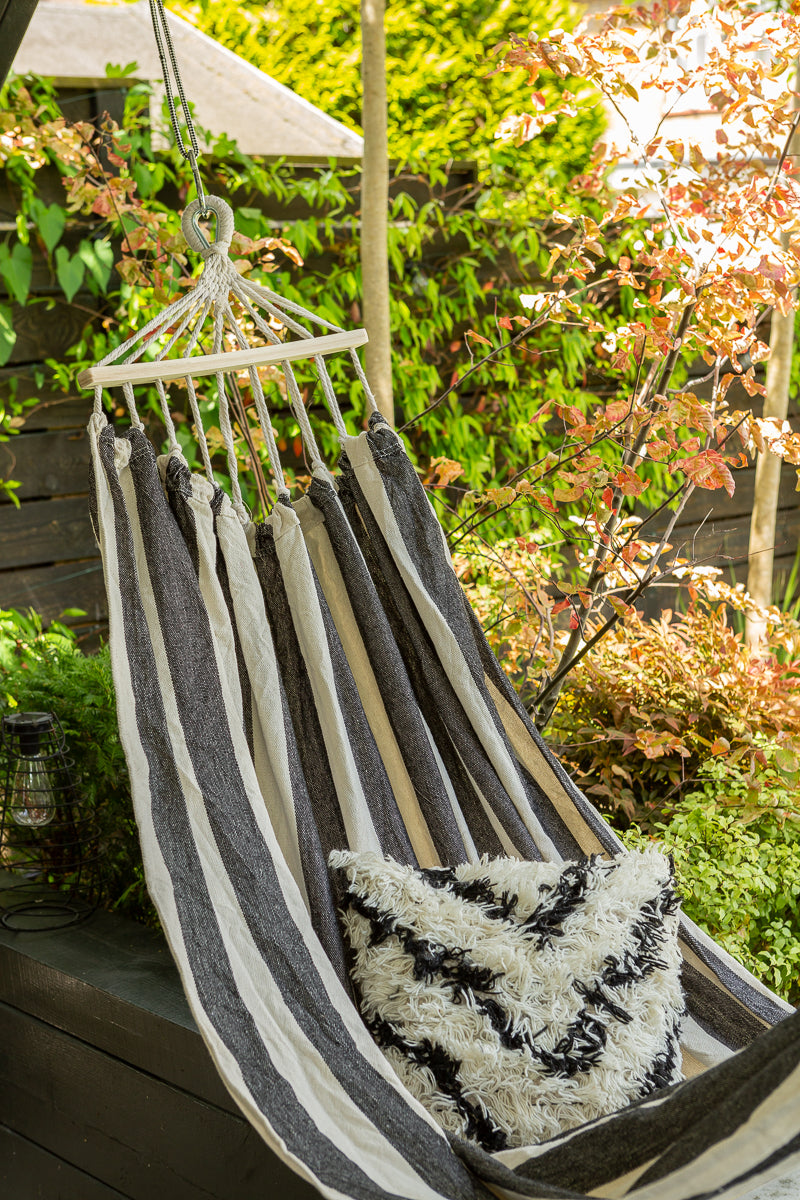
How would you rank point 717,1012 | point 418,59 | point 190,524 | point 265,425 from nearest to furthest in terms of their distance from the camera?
point 717,1012, point 190,524, point 265,425, point 418,59

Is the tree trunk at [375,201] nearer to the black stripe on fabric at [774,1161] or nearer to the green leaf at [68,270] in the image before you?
the green leaf at [68,270]

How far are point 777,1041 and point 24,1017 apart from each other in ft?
3.76

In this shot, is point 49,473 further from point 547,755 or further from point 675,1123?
point 675,1123

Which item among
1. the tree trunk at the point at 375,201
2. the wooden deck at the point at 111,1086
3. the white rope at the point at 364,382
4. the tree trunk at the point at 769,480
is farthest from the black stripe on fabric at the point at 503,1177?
the tree trunk at the point at 769,480

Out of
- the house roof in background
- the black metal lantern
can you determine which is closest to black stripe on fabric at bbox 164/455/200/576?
the black metal lantern

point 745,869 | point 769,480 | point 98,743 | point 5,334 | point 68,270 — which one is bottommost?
point 745,869

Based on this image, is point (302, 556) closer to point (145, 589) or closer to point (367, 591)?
point (367, 591)

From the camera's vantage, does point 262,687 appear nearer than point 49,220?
Yes

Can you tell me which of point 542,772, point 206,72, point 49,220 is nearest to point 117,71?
point 49,220

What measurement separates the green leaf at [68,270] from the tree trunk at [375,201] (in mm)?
722

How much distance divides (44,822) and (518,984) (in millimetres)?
913

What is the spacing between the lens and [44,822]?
175 centimetres

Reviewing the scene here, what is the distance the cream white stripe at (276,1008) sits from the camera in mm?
1002

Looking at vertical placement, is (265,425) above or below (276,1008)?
above
